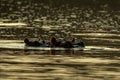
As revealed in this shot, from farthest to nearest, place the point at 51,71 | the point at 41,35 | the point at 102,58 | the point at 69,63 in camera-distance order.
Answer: the point at 41,35 < the point at 102,58 < the point at 69,63 < the point at 51,71

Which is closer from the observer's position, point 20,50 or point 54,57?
point 54,57

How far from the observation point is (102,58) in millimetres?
47312

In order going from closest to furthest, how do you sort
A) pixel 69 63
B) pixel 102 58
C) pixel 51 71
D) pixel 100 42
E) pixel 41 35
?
pixel 51 71 → pixel 69 63 → pixel 102 58 → pixel 100 42 → pixel 41 35

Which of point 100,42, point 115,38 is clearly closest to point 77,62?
point 100,42

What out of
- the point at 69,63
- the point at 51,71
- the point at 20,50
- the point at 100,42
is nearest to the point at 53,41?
the point at 20,50

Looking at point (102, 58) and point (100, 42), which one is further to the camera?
point (100, 42)

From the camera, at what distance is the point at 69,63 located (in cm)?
4381

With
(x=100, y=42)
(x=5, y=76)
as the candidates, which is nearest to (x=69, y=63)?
(x=5, y=76)

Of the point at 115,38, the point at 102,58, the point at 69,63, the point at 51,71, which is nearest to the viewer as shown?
the point at 51,71

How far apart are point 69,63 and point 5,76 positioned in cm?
752

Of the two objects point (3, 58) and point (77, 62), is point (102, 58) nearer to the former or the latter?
point (77, 62)

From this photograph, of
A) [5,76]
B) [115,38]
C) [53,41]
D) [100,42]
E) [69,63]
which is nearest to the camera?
[5,76]

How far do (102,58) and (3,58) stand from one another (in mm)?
6965

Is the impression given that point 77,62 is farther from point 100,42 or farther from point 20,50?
point 100,42
